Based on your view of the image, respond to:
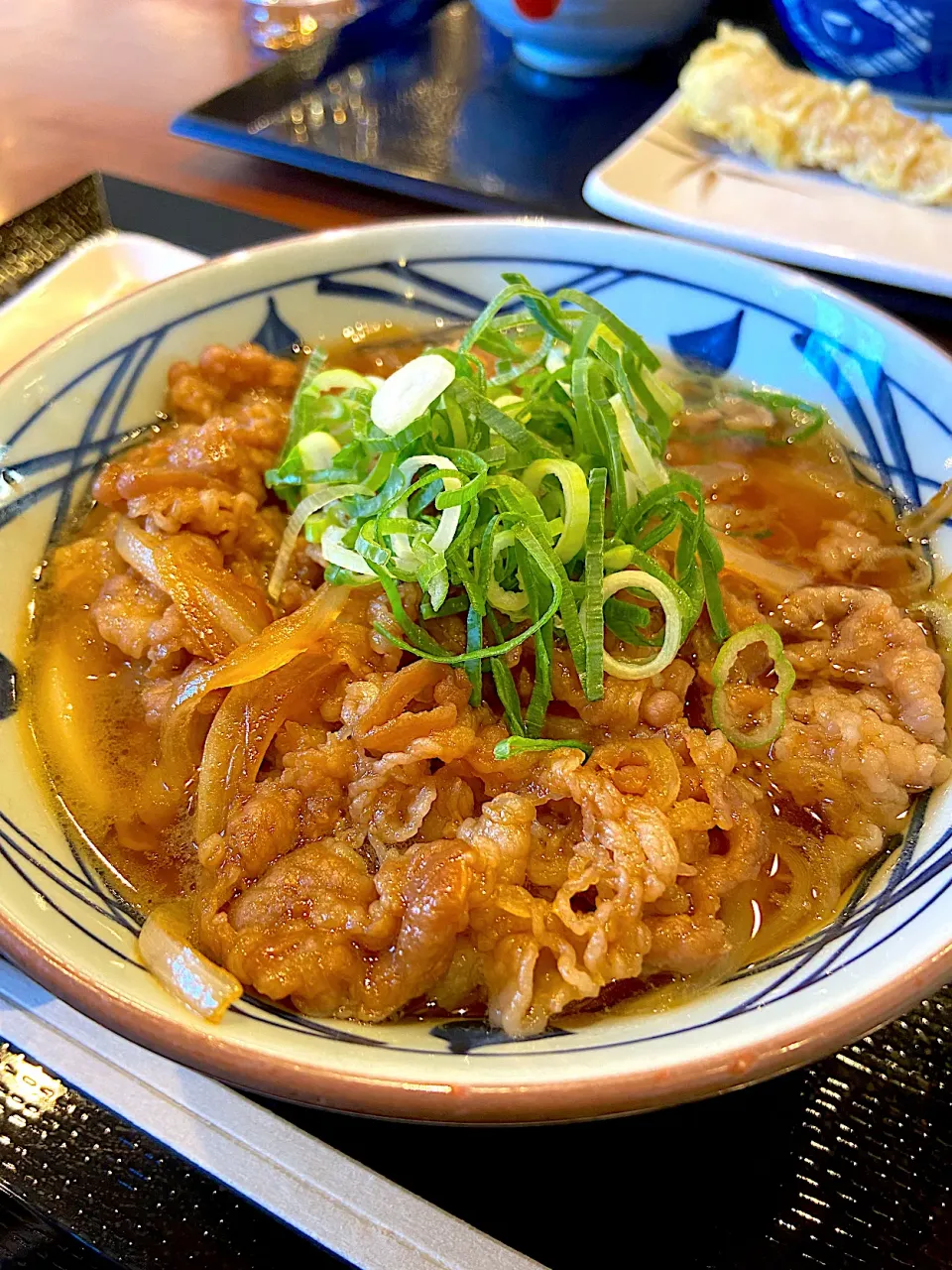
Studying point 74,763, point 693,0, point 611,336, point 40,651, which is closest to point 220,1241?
point 74,763

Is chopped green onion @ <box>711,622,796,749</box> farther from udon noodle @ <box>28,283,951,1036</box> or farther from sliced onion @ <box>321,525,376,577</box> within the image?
sliced onion @ <box>321,525,376,577</box>

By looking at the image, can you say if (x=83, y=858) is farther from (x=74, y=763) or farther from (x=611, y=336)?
(x=611, y=336)

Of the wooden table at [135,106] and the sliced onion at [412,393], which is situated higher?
the wooden table at [135,106]

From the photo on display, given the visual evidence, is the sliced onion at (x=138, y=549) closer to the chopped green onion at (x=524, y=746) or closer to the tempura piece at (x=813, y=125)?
the chopped green onion at (x=524, y=746)

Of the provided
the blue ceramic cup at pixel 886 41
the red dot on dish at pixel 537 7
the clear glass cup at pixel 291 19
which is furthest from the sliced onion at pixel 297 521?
the clear glass cup at pixel 291 19

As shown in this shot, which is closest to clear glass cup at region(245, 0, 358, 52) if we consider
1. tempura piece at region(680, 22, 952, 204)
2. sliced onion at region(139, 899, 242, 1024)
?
tempura piece at region(680, 22, 952, 204)

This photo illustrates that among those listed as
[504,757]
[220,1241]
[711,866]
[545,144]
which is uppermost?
[545,144]
